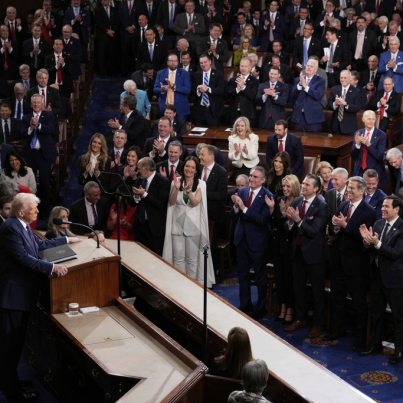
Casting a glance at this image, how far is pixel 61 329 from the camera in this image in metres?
4.37

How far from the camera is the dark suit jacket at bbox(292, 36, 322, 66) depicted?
33.0 feet

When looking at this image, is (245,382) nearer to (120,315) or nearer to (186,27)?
(120,315)

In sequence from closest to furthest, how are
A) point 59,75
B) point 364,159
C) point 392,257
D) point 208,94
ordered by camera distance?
point 392,257 < point 364,159 < point 208,94 < point 59,75

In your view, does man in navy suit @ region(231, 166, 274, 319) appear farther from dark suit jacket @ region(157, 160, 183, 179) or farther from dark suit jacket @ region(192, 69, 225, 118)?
dark suit jacket @ region(192, 69, 225, 118)

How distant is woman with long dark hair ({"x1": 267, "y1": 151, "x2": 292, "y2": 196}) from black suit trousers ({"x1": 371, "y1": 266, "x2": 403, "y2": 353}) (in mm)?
1307

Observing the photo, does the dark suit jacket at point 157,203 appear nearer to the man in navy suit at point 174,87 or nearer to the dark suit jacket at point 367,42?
the man in navy suit at point 174,87

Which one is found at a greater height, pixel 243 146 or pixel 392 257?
pixel 243 146

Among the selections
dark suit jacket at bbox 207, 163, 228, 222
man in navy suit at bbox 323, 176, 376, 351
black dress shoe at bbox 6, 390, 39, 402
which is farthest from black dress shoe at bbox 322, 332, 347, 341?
black dress shoe at bbox 6, 390, 39, 402

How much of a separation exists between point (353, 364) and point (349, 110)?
390 centimetres

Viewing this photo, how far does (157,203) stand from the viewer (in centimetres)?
641

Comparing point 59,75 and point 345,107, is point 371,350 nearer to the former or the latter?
point 345,107

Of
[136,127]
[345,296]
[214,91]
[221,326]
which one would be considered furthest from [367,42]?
[221,326]

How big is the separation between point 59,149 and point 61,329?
4438 mm

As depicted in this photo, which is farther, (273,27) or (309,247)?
(273,27)
